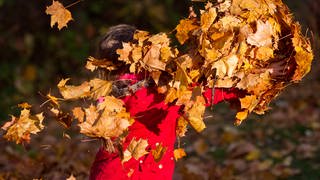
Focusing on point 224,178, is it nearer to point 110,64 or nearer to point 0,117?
point 110,64

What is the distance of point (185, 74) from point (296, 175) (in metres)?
2.46

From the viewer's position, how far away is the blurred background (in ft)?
15.5

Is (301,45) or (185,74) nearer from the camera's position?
(185,74)

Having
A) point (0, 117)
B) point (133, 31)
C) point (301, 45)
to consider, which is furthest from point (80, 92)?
point (0, 117)

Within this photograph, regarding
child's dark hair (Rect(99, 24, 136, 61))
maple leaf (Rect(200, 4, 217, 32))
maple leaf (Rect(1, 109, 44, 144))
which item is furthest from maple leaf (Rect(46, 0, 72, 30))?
maple leaf (Rect(200, 4, 217, 32))

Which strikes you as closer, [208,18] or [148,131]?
[208,18]

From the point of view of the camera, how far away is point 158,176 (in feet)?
9.39

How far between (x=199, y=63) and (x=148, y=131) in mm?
389

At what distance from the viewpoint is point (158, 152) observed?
8.92 feet

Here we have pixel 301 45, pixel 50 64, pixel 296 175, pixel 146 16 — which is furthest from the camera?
pixel 146 16

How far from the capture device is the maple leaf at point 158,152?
2.70m

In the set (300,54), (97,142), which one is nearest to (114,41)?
(300,54)

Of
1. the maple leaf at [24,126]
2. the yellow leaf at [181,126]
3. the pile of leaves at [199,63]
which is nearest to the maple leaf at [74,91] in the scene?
the pile of leaves at [199,63]

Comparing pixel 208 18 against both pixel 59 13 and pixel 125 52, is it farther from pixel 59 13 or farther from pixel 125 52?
pixel 59 13
